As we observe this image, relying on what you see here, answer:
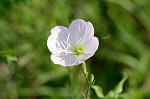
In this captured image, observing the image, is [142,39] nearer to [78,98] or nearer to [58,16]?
[58,16]

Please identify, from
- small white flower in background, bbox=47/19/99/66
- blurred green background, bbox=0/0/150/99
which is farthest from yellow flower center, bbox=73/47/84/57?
blurred green background, bbox=0/0/150/99

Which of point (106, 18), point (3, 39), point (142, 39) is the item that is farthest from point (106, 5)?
point (3, 39)

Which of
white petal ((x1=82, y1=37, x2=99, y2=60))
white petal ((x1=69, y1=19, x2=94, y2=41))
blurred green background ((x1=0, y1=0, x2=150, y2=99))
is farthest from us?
blurred green background ((x1=0, y1=0, x2=150, y2=99))

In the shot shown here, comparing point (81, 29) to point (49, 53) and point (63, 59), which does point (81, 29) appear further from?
point (49, 53)

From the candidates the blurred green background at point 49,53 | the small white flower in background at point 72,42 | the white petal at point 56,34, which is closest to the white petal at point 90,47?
the small white flower in background at point 72,42

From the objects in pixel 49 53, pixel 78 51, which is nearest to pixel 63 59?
pixel 78 51

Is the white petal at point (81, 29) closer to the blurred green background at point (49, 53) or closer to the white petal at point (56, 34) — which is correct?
the white petal at point (56, 34)

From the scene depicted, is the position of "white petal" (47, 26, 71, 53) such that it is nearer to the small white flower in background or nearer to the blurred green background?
the small white flower in background
